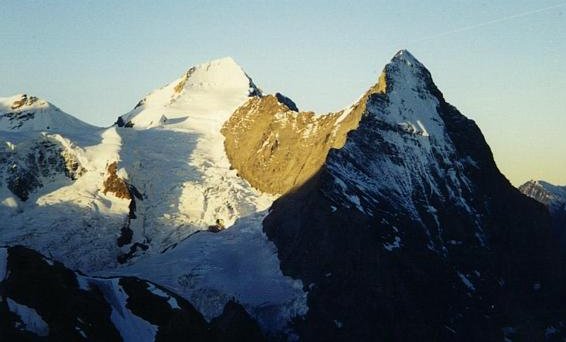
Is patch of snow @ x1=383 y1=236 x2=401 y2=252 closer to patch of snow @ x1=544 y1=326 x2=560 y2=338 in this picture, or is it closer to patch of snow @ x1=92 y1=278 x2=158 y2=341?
patch of snow @ x1=544 y1=326 x2=560 y2=338

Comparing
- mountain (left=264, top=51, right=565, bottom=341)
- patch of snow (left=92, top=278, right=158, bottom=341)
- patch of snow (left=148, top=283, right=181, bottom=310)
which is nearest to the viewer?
patch of snow (left=92, top=278, right=158, bottom=341)

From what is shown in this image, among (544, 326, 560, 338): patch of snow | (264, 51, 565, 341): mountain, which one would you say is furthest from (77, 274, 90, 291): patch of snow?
(544, 326, 560, 338): patch of snow

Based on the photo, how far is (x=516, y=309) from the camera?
187375mm

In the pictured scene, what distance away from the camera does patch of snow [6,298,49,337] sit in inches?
4818

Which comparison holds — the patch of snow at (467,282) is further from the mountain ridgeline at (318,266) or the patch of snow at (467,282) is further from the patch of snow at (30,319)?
the patch of snow at (30,319)

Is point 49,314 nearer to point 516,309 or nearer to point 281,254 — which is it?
point 281,254

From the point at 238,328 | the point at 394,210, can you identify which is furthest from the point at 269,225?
the point at 238,328

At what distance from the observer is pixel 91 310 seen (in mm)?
135375

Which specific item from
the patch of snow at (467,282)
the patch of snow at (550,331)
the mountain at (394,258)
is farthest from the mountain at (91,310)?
the patch of snow at (550,331)

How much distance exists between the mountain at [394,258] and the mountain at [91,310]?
18.4 metres

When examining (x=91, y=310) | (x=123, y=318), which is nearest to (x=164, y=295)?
(x=123, y=318)

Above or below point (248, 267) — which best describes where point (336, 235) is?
above

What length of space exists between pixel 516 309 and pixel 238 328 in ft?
204

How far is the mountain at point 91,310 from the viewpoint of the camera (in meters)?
124
